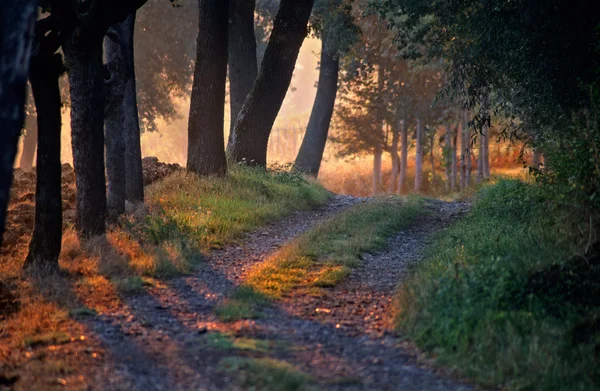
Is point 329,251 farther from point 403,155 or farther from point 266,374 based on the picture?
point 403,155

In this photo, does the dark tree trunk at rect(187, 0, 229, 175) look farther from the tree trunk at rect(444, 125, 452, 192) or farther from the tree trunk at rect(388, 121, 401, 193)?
the tree trunk at rect(388, 121, 401, 193)

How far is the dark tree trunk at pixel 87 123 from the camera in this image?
32.1ft

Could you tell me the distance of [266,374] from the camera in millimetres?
5543

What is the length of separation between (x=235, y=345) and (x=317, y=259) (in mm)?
3908

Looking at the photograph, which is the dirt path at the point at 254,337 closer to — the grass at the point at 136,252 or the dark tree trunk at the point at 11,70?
the grass at the point at 136,252

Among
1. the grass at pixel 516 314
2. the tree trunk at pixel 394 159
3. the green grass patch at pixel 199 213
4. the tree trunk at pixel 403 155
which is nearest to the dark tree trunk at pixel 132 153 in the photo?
the green grass patch at pixel 199 213

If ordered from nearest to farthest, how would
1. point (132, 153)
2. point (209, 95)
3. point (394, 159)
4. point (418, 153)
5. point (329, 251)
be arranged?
point (329, 251), point (132, 153), point (209, 95), point (418, 153), point (394, 159)

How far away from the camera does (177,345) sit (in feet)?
21.2

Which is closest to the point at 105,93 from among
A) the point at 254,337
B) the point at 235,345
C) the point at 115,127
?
the point at 115,127

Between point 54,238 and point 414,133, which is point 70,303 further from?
point 414,133

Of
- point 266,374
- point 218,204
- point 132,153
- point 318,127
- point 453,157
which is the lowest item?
point 266,374

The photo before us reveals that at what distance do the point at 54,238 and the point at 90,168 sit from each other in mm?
1365

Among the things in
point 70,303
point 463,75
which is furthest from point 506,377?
point 463,75

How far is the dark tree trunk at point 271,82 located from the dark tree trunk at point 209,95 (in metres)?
1.84
